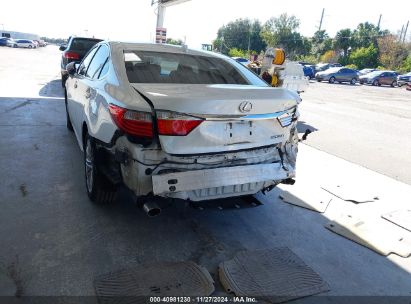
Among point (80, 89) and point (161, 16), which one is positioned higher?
point (161, 16)

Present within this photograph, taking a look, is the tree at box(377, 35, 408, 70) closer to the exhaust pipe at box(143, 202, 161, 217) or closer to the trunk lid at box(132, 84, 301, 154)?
the trunk lid at box(132, 84, 301, 154)

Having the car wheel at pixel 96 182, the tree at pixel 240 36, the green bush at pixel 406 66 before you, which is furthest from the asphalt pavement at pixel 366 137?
the tree at pixel 240 36

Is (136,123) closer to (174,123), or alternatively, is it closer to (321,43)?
(174,123)

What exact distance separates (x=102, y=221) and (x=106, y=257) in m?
0.63

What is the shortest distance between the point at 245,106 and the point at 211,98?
306 millimetres

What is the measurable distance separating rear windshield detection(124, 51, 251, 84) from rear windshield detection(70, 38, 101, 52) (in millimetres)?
8766

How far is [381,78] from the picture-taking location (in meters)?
33.2

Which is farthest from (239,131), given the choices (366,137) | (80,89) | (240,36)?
(240,36)

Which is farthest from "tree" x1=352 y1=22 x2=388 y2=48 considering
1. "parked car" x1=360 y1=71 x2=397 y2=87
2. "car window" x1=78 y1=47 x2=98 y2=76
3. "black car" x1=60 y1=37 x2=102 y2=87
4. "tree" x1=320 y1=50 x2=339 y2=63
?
"car window" x1=78 y1=47 x2=98 y2=76

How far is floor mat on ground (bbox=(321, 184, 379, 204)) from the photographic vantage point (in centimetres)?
457

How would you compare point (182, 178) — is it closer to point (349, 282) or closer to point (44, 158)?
point (349, 282)

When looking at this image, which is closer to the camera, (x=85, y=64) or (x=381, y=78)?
(x=85, y=64)

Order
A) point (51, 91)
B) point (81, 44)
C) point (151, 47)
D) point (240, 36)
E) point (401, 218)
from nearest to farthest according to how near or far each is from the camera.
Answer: point (151, 47) → point (401, 218) → point (81, 44) → point (51, 91) → point (240, 36)

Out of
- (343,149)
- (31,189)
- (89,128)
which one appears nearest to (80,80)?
(89,128)
